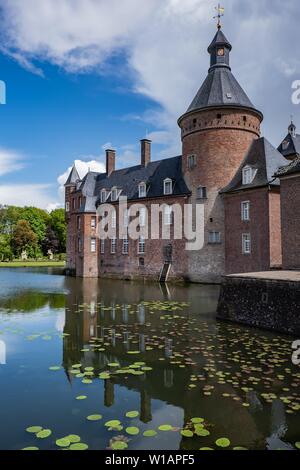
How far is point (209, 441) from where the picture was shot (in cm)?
488

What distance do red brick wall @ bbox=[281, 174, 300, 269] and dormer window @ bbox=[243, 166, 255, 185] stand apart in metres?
8.00

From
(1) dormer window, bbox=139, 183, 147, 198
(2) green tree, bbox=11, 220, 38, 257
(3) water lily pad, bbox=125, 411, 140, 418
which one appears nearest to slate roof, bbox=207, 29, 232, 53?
(1) dormer window, bbox=139, 183, 147, 198

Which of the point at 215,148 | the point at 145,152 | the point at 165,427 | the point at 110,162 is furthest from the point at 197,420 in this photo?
the point at 110,162

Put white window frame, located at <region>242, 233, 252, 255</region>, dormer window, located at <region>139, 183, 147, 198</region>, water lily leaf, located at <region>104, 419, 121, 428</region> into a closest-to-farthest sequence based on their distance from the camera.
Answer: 1. water lily leaf, located at <region>104, 419, 121, 428</region>
2. white window frame, located at <region>242, 233, 252, 255</region>
3. dormer window, located at <region>139, 183, 147, 198</region>

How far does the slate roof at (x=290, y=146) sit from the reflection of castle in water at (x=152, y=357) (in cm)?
2733

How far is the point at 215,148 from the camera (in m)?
28.8

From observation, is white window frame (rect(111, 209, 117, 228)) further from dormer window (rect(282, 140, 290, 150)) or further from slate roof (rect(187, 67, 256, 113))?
dormer window (rect(282, 140, 290, 150))

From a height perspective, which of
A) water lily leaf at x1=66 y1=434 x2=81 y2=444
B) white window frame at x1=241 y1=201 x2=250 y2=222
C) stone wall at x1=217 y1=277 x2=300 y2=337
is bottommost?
water lily leaf at x1=66 y1=434 x2=81 y2=444

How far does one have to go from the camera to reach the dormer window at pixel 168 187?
32.4 meters

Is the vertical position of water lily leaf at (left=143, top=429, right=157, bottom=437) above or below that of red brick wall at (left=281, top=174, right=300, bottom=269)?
below

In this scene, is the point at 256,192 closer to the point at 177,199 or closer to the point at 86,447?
the point at 177,199

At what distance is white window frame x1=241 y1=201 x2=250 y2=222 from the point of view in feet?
87.7

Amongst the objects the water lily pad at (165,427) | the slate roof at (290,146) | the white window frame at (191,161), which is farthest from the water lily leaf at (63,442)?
the slate roof at (290,146)

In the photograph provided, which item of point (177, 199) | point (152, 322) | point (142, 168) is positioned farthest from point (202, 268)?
point (152, 322)
